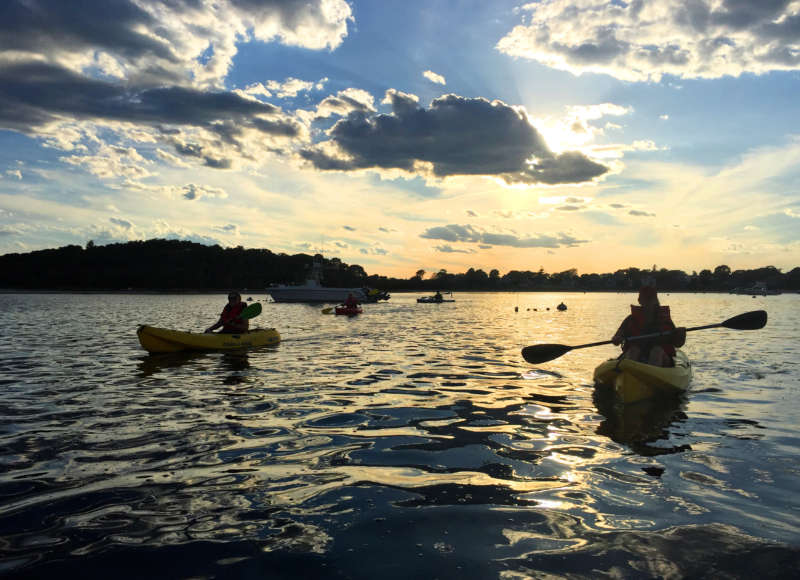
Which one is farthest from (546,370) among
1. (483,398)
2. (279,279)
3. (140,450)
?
(279,279)

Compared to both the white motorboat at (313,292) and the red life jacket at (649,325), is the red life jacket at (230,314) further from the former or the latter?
the white motorboat at (313,292)

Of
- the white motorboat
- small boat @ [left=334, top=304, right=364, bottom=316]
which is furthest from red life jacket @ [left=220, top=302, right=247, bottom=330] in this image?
the white motorboat

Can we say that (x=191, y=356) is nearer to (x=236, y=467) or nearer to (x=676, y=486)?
(x=236, y=467)

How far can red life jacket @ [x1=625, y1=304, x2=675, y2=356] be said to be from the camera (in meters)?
10.6

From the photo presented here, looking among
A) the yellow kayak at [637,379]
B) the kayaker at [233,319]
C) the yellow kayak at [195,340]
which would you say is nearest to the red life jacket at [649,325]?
the yellow kayak at [637,379]

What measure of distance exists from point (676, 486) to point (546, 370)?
28.6 ft

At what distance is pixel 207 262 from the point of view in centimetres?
16100

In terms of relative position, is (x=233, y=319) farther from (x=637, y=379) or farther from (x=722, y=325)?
(x=722, y=325)

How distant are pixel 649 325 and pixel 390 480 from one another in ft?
25.6

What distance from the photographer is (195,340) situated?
1684 centimetres

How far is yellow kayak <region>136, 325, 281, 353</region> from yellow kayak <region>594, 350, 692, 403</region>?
12.6 m

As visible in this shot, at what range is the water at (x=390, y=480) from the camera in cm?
366

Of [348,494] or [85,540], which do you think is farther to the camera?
[348,494]

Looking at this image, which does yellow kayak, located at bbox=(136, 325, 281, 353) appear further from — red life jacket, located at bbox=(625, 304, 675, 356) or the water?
red life jacket, located at bbox=(625, 304, 675, 356)
